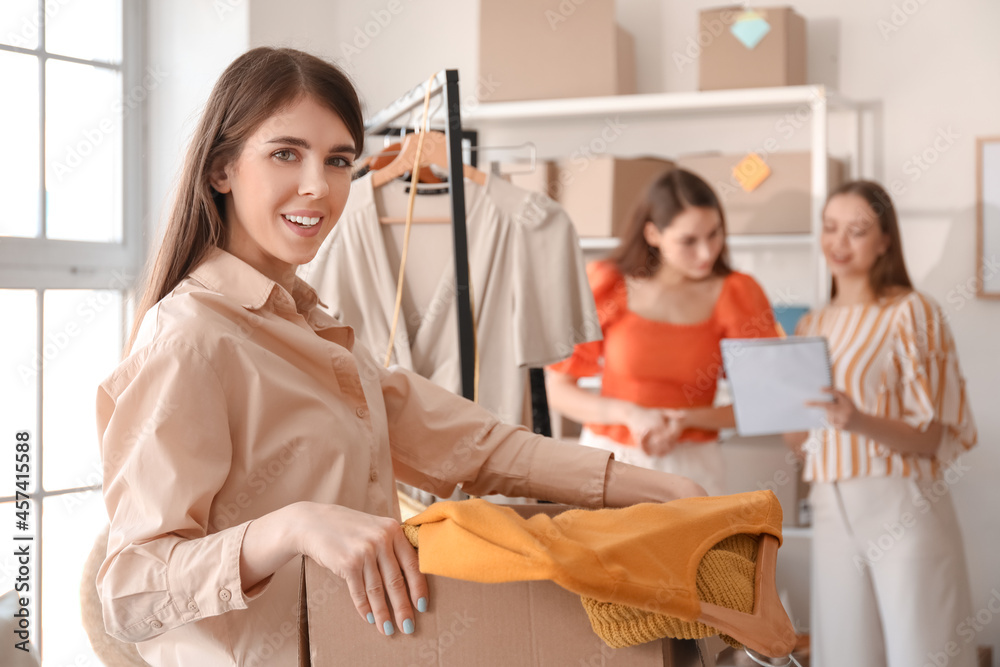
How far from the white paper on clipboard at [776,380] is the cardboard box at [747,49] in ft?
3.49

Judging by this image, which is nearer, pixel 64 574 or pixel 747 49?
pixel 64 574

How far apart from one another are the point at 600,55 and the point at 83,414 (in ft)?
6.33

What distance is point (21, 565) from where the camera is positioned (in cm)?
220

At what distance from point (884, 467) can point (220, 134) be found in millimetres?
1867

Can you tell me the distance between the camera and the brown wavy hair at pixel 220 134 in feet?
3.20

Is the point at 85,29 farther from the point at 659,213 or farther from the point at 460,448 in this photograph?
the point at 460,448

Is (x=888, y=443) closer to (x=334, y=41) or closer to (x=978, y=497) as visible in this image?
(x=978, y=497)

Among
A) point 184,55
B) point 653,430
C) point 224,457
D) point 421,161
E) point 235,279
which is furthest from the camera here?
point 184,55

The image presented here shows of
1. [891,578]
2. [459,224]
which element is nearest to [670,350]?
[891,578]

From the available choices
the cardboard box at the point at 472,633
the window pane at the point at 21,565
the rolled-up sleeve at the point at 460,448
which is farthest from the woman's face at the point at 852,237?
the window pane at the point at 21,565

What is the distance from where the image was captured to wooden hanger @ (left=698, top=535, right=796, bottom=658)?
26.1 inches

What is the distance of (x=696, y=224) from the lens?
7.39ft

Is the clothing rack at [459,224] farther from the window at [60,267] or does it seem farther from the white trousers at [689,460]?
the window at [60,267]

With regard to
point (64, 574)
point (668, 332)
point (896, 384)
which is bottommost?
point (64, 574)
